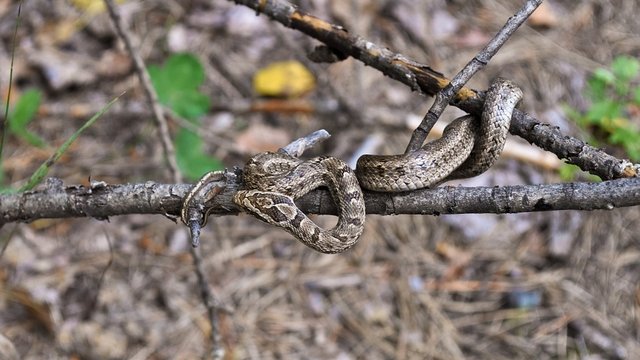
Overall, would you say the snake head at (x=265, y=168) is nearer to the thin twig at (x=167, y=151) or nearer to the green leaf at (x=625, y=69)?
the thin twig at (x=167, y=151)

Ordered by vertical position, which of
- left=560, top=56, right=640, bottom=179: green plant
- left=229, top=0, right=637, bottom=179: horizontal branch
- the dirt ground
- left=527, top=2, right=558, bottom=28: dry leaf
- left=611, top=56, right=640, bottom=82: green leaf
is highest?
left=527, top=2, right=558, bottom=28: dry leaf

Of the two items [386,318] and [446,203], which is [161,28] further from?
[446,203]

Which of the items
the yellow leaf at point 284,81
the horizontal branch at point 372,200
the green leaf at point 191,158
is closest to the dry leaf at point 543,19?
the yellow leaf at point 284,81

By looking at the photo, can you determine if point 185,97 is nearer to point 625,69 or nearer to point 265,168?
point 265,168

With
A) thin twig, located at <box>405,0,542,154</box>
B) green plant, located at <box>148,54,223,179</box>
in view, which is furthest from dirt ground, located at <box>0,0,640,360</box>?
thin twig, located at <box>405,0,542,154</box>

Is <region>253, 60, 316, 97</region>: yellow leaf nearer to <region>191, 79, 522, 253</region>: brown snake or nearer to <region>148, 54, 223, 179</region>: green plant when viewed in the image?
<region>148, 54, 223, 179</region>: green plant

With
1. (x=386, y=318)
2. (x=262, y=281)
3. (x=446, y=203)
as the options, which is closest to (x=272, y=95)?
(x=262, y=281)
